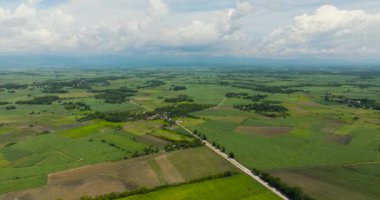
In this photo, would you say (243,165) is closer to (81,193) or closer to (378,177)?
(378,177)

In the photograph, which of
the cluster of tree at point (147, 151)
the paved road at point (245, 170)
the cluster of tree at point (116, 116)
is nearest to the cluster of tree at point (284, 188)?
the paved road at point (245, 170)

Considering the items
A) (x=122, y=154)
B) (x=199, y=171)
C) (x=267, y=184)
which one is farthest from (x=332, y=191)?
(x=122, y=154)

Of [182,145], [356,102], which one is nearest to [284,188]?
[182,145]

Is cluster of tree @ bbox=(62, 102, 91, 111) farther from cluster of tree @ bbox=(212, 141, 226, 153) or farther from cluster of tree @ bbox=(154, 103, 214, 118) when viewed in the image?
cluster of tree @ bbox=(212, 141, 226, 153)

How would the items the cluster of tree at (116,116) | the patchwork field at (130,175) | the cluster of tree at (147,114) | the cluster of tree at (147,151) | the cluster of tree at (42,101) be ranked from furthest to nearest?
the cluster of tree at (42,101)
the cluster of tree at (147,114)
the cluster of tree at (116,116)
the cluster of tree at (147,151)
the patchwork field at (130,175)

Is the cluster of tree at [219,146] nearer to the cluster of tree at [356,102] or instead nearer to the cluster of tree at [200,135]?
the cluster of tree at [200,135]
